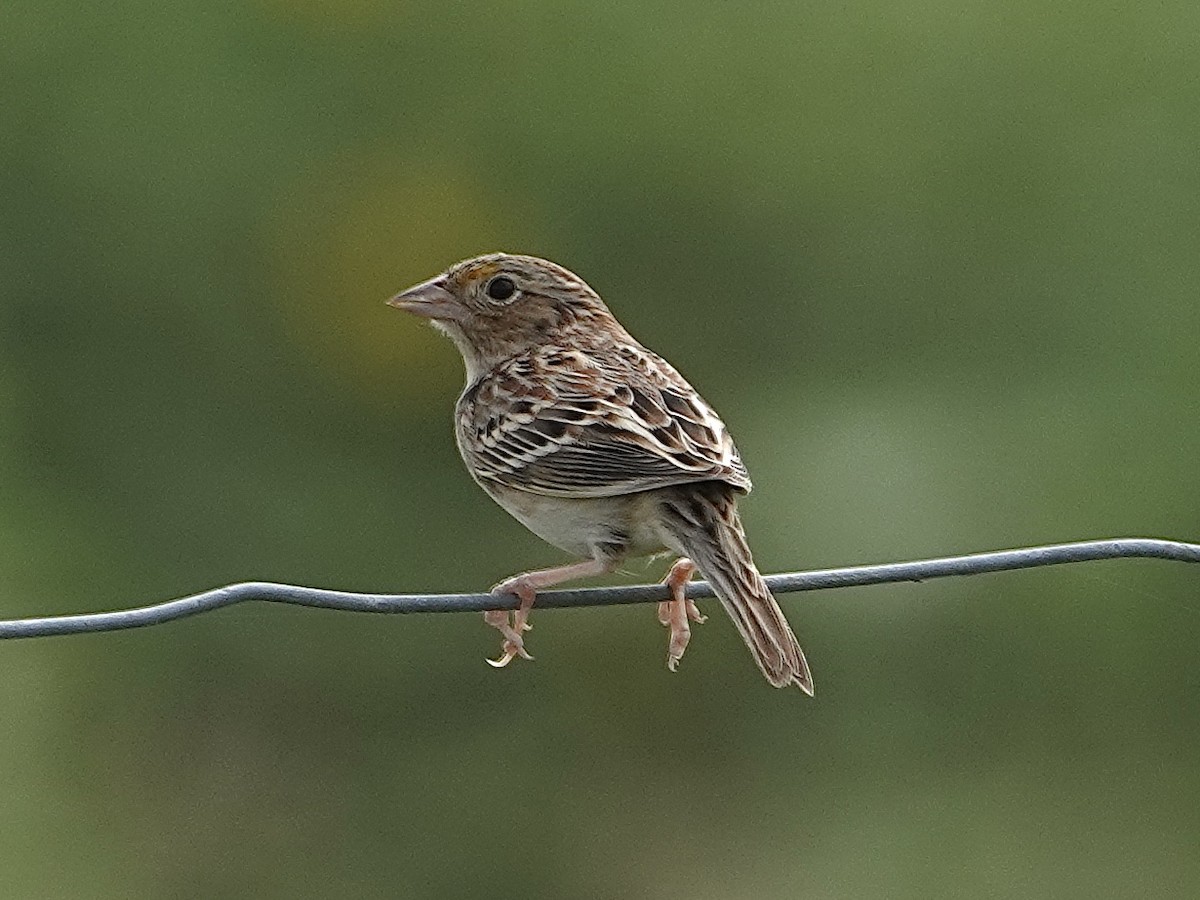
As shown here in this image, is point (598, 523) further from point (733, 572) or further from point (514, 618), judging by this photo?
point (733, 572)

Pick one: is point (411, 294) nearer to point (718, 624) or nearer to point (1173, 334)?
point (718, 624)

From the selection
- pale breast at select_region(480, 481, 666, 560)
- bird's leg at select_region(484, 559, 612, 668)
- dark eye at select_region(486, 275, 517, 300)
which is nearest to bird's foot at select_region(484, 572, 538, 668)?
bird's leg at select_region(484, 559, 612, 668)

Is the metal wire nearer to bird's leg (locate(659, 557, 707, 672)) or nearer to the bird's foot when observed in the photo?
the bird's foot

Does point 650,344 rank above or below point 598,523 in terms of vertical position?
below

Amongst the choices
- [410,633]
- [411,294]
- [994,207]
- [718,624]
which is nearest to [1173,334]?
[994,207]

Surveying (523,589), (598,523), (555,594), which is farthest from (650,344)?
(555,594)
